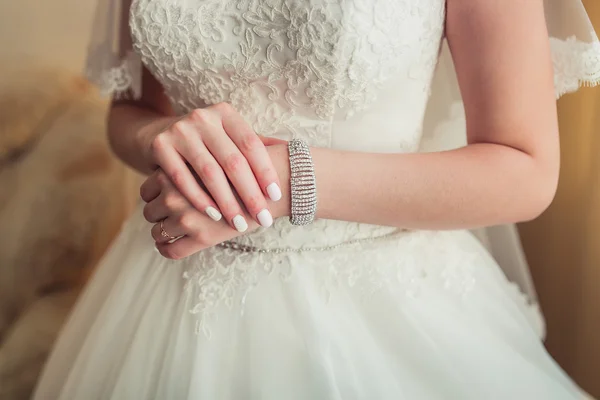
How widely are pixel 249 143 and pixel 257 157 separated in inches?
0.7

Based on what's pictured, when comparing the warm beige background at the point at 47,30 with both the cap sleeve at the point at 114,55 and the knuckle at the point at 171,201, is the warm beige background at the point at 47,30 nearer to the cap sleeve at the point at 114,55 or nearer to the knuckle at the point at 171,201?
the cap sleeve at the point at 114,55

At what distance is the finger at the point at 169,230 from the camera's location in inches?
22.7

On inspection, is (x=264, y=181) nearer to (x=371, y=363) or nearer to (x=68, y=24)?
(x=371, y=363)

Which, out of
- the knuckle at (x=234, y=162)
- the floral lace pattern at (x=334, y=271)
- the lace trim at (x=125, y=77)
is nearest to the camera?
the knuckle at (x=234, y=162)

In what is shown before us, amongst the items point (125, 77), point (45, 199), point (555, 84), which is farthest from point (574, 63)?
point (45, 199)

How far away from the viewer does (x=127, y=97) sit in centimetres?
87

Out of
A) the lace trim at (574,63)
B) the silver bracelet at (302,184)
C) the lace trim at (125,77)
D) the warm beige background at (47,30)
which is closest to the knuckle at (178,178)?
the silver bracelet at (302,184)

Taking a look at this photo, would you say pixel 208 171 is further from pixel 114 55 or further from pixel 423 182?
pixel 114 55

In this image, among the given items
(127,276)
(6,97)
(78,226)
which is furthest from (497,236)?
(6,97)

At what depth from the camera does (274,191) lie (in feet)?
1.79

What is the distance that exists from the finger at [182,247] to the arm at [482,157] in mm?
99

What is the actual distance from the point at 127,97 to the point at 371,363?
0.56 m

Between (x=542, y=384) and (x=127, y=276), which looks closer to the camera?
(x=542, y=384)

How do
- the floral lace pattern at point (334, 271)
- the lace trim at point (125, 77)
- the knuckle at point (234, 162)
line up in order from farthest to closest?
the lace trim at point (125, 77) → the floral lace pattern at point (334, 271) → the knuckle at point (234, 162)
